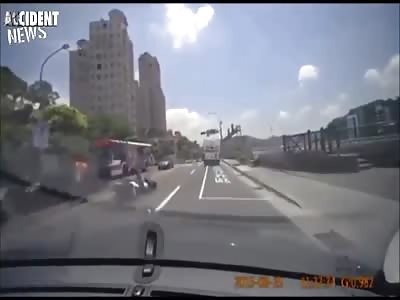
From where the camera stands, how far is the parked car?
7511 millimetres

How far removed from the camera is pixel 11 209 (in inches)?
269

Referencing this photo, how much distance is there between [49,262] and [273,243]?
7.99 feet

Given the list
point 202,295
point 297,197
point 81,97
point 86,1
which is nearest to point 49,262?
point 202,295

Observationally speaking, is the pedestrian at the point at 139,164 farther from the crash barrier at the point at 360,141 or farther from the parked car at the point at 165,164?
the crash barrier at the point at 360,141

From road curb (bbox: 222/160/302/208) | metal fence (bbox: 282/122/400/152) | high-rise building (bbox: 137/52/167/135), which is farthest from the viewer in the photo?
road curb (bbox: 222/160/302/208)

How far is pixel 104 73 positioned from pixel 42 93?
0.83 metres

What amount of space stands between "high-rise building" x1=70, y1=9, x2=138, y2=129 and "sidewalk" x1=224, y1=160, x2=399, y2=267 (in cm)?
312

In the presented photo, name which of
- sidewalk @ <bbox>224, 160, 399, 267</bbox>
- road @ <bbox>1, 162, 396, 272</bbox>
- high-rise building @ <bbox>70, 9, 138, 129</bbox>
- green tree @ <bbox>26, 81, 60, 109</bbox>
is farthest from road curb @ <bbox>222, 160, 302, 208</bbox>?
green tree @ <bbox>26, 81, 60, 109</bbox>

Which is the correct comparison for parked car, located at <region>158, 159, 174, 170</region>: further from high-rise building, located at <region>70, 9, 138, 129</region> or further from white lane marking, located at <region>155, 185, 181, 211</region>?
high-rise building, located at <region>70, 9, 138, 129</region>

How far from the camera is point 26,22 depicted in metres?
4.50

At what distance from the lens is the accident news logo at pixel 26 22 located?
4.50m

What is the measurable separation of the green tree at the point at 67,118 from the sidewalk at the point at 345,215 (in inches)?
132

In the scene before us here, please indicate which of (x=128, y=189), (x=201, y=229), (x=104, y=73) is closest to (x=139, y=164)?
(x=128, y=189)

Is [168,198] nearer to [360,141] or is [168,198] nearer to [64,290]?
[64,290]
